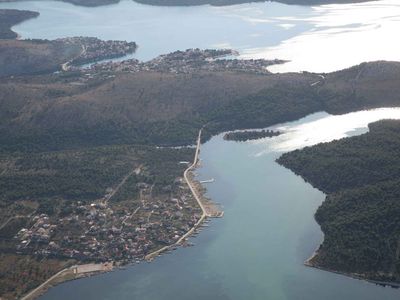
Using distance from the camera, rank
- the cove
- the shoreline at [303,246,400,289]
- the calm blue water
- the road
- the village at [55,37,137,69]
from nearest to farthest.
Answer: the shoreline at [303,246,400,289], the cove, the road, the village at [55,37,137,69], the calm blue water

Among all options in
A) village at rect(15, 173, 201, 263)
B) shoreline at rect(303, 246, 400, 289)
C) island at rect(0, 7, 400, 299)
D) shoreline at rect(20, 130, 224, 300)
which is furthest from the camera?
island at rect(0, 7, 400, 299)

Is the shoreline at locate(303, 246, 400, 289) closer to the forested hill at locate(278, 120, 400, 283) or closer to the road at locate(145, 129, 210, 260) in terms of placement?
the forested hill at locate(278, 120, 400, 283)

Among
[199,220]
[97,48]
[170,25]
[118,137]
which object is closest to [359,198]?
[199,220]

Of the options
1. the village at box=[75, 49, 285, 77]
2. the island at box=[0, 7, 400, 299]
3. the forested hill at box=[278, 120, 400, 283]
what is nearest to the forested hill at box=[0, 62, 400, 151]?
the island at box=[0, 7, 400, 299]

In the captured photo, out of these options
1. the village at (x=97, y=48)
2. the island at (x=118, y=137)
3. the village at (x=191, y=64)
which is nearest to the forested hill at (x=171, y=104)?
the island at (x=118, y=137)

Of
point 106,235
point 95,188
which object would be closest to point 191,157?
point 95,188

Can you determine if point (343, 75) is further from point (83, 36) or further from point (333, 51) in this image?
point (83, 36)
